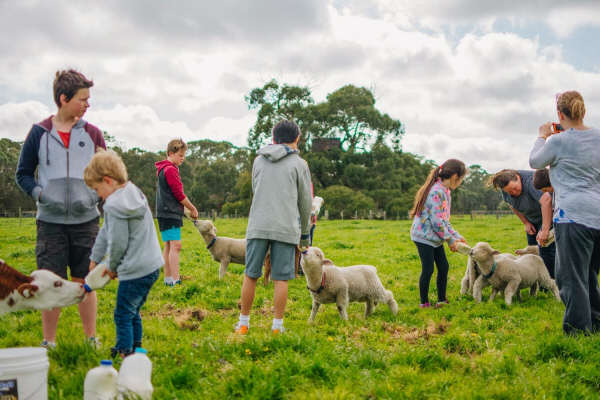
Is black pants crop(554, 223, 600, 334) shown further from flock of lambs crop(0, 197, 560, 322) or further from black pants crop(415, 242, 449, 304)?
black pants crop(415, 242, 449, 304)

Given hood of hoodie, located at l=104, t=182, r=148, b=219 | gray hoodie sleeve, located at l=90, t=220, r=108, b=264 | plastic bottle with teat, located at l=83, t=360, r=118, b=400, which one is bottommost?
plastic bottle with teat, located at l=83, t=360, r=118, b=400

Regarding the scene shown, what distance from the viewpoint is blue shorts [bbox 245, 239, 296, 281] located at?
4984 millimetres

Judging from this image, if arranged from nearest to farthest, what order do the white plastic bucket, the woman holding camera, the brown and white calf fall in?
the white plastic bucket < the brown and white calf < the woman holding camera

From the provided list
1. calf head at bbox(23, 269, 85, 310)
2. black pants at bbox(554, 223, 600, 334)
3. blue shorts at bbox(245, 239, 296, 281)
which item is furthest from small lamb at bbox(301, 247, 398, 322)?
calf head at bbox(23, 269, 85, 310)

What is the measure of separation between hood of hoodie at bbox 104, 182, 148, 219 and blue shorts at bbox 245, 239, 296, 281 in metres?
1.51

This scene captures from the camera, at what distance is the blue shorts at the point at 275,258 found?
16.4ft

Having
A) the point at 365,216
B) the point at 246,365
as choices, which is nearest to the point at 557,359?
the point at 246,365

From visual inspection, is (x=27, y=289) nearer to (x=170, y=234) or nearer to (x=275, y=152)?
(x=275, y=152)

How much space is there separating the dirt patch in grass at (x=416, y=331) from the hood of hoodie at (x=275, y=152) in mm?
2614

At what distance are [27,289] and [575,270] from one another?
5.17 m

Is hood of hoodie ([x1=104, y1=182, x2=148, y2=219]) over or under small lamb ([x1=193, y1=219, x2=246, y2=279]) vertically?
over

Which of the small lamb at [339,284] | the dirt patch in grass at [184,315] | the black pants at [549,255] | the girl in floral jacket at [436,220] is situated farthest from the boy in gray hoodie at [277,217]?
the black pants at [549,255]

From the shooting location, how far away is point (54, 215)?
4.20 metres

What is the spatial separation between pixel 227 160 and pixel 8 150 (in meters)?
31.3
